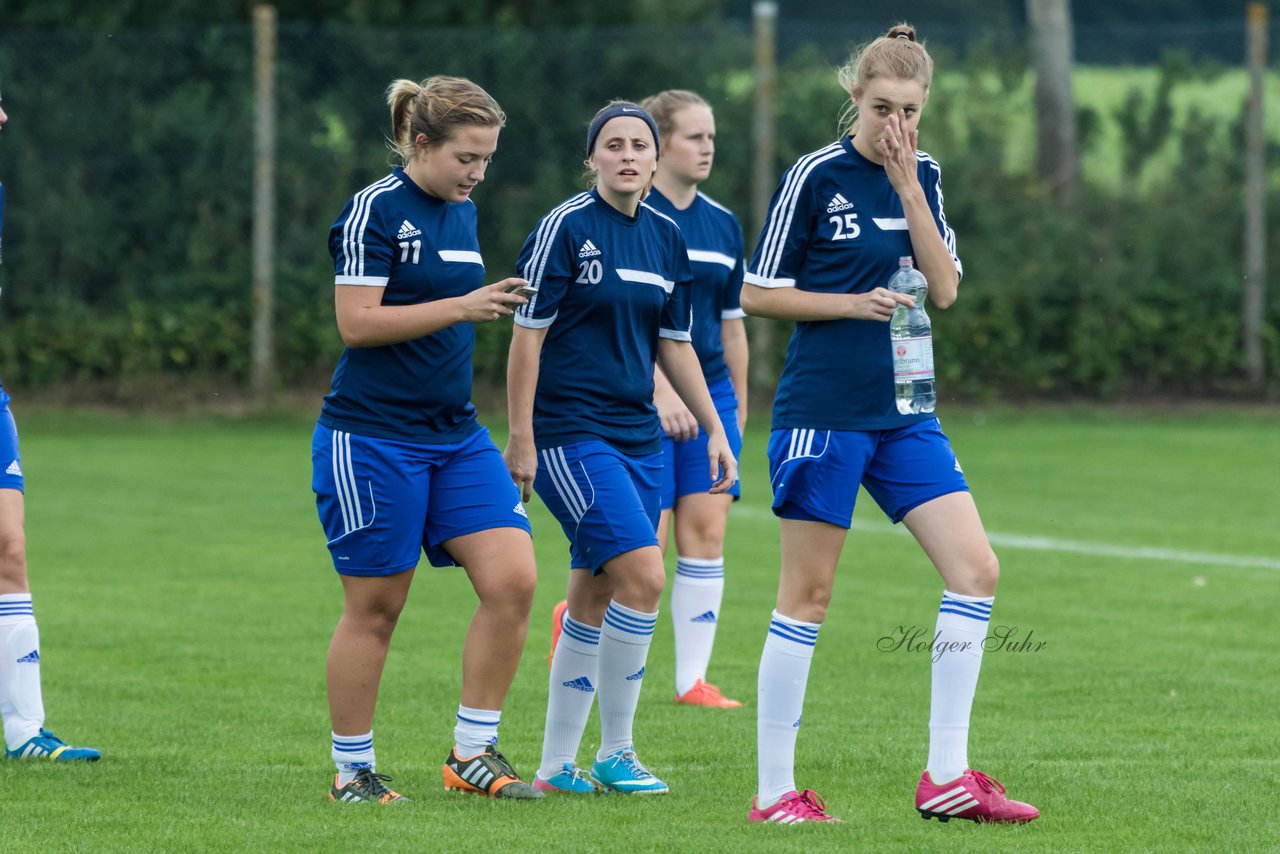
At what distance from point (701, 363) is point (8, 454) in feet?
8.85

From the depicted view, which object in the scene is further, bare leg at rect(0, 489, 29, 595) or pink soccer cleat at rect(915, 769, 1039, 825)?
bare leg at rect(0, 489, 29, 595)

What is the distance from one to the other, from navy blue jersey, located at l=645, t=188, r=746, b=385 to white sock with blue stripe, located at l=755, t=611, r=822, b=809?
2.35m

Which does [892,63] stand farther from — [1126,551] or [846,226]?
[1126,551]

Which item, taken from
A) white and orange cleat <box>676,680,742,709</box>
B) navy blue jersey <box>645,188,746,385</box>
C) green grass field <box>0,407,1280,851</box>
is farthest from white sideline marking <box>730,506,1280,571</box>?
white and orange cleat <box>676,680,742,709</box>

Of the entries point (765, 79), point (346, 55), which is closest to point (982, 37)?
point (765, 79)

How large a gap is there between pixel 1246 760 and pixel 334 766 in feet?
9.44

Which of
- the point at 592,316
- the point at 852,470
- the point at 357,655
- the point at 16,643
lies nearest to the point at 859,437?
the point at 852,470

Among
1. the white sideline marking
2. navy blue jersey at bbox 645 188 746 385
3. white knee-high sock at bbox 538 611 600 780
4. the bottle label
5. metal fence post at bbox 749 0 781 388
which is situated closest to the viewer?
the bottle label

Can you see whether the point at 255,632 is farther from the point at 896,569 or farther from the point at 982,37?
the point at 982,37

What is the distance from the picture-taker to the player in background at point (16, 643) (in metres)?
6.21

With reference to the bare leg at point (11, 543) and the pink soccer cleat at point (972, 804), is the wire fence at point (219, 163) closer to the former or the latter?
the bare leg at point (11, 543)

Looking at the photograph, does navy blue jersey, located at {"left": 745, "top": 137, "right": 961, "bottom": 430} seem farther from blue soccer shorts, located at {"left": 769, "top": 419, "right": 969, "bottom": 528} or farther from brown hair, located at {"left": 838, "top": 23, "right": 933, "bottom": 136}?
brown hair, located at {"left": 838, "top": 23, "right": 933, "bottom": 136}

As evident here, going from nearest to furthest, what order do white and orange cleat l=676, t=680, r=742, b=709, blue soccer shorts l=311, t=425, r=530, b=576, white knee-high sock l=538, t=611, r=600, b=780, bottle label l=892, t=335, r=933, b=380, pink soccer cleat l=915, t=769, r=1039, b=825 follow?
1. pink soccer cleat l=915, t=769, r=1039, b=825
2. bottle label l=892, t=335, r=933, b=380
3. blue soccer shorts l=311, t=425, r=530, b=576
4. white knee-high sock l=538, t=611, r=600, b=780
5. white and orange cleat l=676, t=680, r=742, b=709

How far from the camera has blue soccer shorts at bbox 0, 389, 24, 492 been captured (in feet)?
20.3
